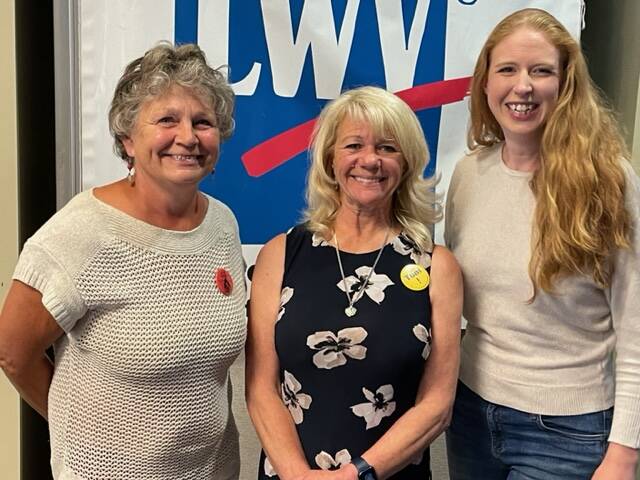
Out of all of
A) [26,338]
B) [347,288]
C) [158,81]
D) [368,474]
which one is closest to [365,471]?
[368,474]

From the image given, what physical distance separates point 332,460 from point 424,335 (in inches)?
11.7

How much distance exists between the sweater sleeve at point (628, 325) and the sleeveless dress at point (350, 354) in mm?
355

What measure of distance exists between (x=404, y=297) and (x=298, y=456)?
1.20 ft

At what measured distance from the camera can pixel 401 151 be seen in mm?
1300

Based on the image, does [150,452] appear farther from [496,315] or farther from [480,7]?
[480,7]

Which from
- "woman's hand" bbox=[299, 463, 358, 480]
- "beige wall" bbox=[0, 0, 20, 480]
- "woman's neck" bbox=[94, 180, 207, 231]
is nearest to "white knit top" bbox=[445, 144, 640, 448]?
"woman's hand" bbox=[299, 463, 358, 480]

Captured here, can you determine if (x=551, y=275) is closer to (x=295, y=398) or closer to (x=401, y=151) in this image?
(x=401, y=151)

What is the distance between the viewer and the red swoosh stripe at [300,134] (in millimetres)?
1891

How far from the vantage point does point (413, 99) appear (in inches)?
75.6

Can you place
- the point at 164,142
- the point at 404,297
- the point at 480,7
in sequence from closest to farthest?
1. the point at 164,142
2. the point at 404,297
3. the point at 480,7

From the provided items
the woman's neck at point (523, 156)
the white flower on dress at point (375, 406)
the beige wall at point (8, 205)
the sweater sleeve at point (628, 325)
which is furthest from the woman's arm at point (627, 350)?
the beige wall at point (8, 205)

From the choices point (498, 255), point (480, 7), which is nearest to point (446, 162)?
point (480, 7)

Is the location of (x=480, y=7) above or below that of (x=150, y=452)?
above

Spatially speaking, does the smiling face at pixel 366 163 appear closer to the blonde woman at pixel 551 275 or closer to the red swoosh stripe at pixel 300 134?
the blonde woman at pixel 551 275
